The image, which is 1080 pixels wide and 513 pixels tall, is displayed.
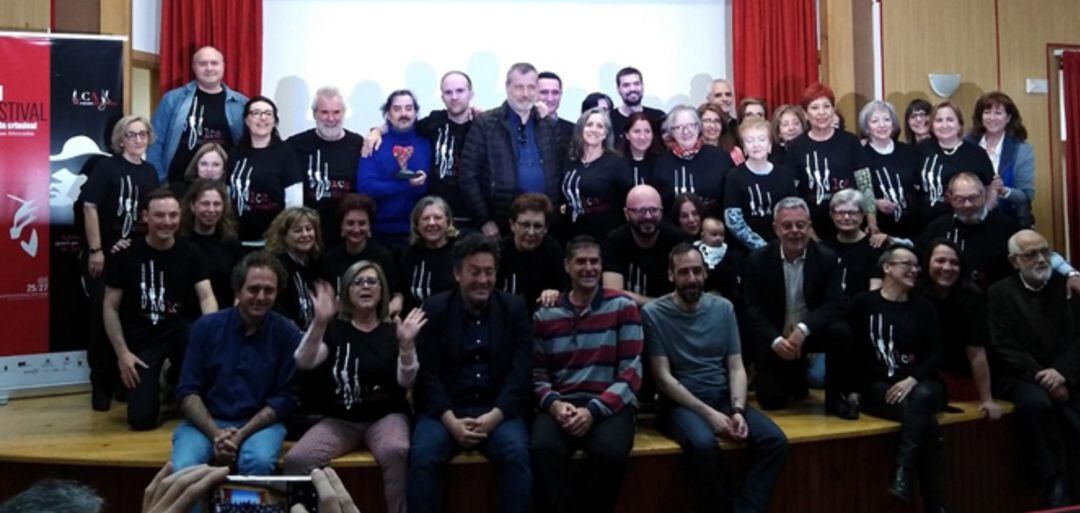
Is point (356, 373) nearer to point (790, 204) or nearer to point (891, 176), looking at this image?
point (790, 204)

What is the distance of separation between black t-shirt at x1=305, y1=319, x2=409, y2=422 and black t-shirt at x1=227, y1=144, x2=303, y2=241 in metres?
1.43

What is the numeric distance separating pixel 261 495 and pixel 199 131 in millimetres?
4372

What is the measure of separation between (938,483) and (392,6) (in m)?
4.68

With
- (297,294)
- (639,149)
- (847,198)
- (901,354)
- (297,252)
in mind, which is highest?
(639,149)

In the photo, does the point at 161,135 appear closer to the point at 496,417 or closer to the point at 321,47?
the point at 321,47

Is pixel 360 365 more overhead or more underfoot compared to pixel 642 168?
more underfoot

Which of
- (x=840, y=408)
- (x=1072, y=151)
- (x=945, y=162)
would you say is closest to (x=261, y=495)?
(x=840, y=408)

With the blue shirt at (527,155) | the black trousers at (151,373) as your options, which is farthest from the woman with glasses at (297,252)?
the blue shirt at (527,155)

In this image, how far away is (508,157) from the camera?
5.62 m

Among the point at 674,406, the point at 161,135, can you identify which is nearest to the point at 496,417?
the point at 674,406

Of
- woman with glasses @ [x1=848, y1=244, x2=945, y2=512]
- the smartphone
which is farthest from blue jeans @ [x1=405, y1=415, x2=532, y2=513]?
the smartphone

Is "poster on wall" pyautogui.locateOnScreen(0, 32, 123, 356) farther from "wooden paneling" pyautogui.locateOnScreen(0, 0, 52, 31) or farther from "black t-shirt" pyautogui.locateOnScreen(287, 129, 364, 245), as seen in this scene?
"black t-shirt" pyautogui.locateOnScreen(287, 129, 364, 245)

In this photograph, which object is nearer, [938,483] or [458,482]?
[458,482]

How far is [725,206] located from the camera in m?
5.62
